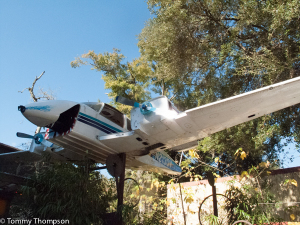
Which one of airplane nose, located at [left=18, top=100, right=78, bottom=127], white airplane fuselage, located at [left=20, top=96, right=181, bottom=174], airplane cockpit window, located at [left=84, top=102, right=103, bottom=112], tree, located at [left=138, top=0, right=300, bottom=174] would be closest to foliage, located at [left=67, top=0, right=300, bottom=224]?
tree, located at [left=138, top=0, right=300, bottom=174]

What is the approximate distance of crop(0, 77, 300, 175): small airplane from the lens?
5328 mm

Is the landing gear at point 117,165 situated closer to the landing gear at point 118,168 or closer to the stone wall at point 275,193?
the landing gear at point 118,168

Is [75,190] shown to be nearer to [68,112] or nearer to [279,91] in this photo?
[68,112]

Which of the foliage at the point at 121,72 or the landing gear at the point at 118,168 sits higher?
the foliage at the point at 121,72

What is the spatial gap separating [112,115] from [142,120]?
138 cm

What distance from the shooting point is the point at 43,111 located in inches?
211

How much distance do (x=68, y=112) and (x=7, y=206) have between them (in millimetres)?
2771

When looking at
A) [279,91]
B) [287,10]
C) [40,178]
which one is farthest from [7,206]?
[287,10]

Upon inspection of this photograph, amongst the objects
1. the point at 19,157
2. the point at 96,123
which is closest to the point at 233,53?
the point at 96,123

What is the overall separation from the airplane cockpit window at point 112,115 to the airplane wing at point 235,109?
1.85 m

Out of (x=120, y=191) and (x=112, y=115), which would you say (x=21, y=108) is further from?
(x=120, y=191)

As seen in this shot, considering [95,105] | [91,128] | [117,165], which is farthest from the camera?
[117,165]

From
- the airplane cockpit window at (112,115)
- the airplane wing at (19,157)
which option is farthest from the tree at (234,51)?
the airplane wing at (19,157)

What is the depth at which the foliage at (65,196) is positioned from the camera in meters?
4.95
